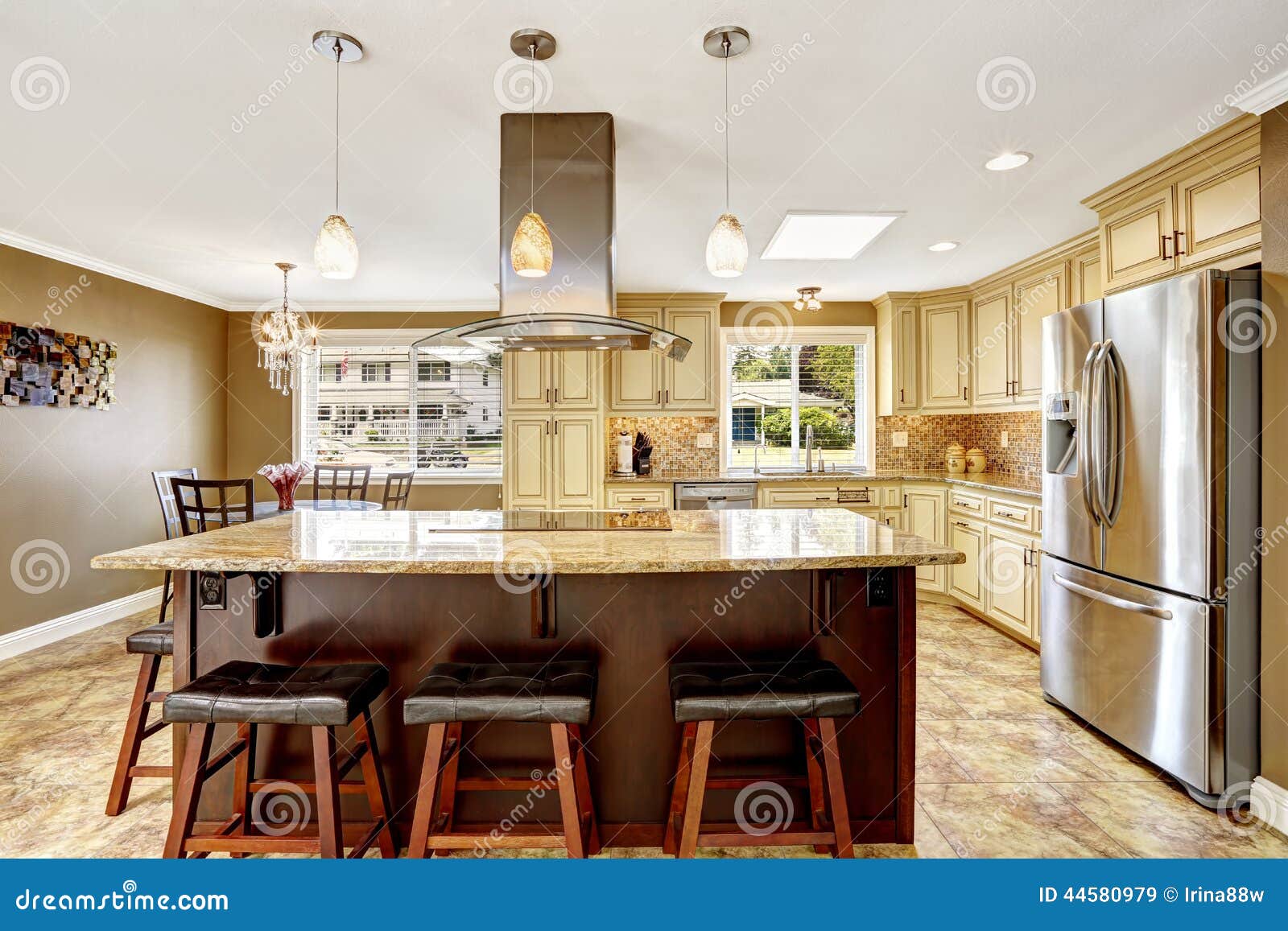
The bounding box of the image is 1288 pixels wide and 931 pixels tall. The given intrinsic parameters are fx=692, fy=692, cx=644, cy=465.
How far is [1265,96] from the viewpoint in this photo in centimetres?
221

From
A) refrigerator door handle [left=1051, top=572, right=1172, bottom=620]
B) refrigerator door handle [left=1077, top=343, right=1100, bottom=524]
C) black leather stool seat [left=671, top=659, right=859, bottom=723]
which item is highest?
refrigerator door handle [left=1077, top=343, right=1100, bottom=524]

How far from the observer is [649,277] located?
15.8ft

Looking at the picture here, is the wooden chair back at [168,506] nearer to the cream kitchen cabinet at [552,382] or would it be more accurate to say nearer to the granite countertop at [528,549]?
the granite countertop at [528,549]

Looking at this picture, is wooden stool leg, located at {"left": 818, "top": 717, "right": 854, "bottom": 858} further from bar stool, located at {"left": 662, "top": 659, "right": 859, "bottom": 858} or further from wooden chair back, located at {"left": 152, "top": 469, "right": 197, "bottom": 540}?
wooden chair back, located at {"left": 152, "top": 469, "right": 197, "bottom": 540}

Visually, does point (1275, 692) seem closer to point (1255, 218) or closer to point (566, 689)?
point (1255, 218)

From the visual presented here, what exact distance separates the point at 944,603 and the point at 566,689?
4139 millimetres

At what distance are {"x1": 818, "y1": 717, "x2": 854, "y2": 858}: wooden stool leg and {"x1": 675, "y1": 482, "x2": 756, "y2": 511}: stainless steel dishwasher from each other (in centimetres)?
322

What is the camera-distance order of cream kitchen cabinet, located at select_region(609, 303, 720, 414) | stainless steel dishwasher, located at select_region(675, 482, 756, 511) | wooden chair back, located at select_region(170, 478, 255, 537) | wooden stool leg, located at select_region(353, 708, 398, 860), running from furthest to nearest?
1. cream kitchen cabinet, located at select_region(609, 303, 720, 414)
2. stainless steel dishwasher, located at select_region(675, 482, 756, 511)
3. wooden chair back, located at select_region(170, 478, 255, 537)
4. wooden stool leg, located at select_region(353, 708, 398, 860)

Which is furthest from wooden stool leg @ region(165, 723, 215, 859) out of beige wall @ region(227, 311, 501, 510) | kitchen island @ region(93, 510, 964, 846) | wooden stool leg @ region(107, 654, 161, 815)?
beige wall @ region(227, 311, 501, 510)

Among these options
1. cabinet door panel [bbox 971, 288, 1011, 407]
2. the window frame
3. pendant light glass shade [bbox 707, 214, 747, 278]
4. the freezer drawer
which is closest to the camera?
pendant light glass shade [bbox 707, 214, 747, 278]

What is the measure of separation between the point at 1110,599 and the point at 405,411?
4.99 m

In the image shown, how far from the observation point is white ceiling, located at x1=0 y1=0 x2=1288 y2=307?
193cm

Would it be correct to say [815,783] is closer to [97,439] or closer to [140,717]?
[140,717]

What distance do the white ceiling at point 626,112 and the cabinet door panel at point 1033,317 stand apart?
288 mm
